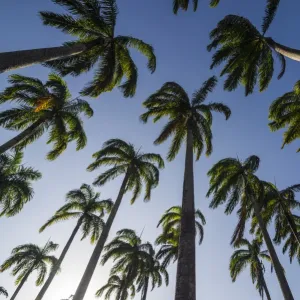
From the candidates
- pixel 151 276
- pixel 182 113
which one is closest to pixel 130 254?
pixel 151 276

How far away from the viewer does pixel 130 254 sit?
2772cm

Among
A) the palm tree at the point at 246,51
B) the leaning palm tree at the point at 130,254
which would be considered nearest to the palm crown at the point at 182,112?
the palm tree at the point at 246,51

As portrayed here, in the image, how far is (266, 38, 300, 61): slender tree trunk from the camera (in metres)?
10.7

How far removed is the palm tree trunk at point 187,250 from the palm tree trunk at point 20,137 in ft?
39.2

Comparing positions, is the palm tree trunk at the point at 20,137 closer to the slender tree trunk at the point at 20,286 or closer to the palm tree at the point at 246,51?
the palm tree at the point at 246,51

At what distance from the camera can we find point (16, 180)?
21.3 meters

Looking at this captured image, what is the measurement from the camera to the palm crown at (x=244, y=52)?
12.3m

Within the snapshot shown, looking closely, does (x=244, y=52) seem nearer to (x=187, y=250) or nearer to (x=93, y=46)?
(x=93, y=46)

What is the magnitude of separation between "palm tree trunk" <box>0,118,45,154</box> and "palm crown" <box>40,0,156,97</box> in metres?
6.51

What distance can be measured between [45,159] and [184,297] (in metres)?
15.5

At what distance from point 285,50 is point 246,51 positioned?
2.33 metres

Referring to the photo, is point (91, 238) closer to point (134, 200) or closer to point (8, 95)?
point (134, 200)

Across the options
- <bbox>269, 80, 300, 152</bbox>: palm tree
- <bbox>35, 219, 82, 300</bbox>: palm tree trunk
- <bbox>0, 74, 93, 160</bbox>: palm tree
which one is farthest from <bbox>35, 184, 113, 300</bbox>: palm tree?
<bbox>269, 80, 300, 152</bbox>: palm tree

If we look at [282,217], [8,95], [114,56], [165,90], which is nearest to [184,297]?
[114,56]
